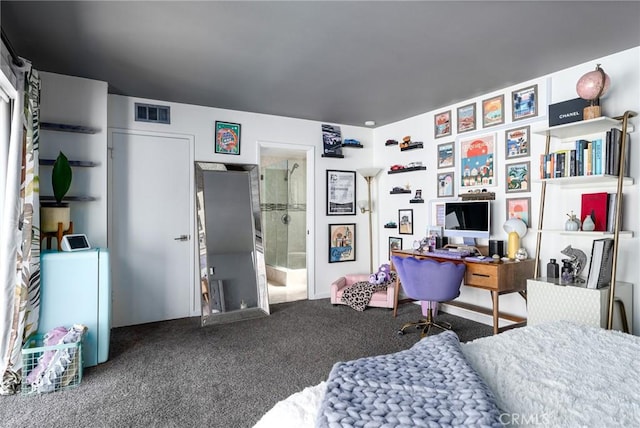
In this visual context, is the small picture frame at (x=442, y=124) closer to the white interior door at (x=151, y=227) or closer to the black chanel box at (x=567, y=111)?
the black chanel box at (x=567, y=111)

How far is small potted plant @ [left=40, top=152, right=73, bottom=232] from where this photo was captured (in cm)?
288

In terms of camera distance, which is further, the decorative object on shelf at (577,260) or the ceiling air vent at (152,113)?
the ceiling air vent at (152,113)

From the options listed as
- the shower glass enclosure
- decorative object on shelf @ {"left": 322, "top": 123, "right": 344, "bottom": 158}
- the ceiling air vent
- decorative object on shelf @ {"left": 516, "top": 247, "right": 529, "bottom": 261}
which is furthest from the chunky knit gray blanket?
the shower glass enclosure

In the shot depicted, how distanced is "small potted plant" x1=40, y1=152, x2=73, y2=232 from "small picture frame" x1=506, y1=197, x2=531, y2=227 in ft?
13.3

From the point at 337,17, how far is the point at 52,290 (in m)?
2.82

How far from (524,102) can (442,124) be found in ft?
3.19

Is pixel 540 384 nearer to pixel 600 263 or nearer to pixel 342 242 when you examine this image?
pixel 600 263

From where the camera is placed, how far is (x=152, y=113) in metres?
4.01

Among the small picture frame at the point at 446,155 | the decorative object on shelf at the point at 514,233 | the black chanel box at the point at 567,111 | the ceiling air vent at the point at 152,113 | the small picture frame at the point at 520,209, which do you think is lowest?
the decorative object on shelf at the point at 514,233

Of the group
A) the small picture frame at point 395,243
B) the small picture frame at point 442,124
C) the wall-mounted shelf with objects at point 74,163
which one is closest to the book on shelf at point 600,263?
the small picture frame at point 442,124

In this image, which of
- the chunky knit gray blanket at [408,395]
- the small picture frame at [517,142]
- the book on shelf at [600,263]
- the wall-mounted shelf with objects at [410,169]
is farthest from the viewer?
the wall-mounted shelf with objects at [410,169]

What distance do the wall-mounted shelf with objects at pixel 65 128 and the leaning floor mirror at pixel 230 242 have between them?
118 centimetres

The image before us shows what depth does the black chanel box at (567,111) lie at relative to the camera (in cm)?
286

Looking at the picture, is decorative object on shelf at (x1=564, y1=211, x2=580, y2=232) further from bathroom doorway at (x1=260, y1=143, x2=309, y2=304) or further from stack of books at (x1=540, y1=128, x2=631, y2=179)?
bathroom doorway at (x1=260, y1=143, x2=309, y2=304)
